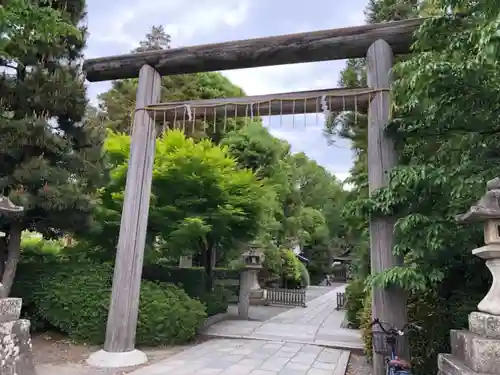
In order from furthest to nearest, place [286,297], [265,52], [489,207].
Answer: [286,297] < [265,52] < [489,207]

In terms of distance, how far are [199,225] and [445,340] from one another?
4968mm

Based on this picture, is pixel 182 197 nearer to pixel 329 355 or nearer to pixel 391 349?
pixel 329 355

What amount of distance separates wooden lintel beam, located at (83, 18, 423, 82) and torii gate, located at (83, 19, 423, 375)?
1cm

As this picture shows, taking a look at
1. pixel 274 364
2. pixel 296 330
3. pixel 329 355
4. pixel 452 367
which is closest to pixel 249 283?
pixel 296 330

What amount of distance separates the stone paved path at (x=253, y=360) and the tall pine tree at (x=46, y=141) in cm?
314

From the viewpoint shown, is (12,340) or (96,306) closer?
(12,340)

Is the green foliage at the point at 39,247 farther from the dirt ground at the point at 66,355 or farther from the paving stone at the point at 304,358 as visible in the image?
the paving stone at the point at 304,358

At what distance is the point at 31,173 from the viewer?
21.6ft

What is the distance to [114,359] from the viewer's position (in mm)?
5719

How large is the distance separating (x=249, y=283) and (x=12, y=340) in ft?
27.6

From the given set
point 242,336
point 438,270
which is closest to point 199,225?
point 242,336

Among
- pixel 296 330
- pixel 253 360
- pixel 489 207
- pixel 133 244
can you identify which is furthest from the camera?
pixel 296 330

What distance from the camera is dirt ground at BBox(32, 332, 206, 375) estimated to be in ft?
18.0

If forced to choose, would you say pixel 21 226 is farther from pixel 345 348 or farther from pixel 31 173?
pixel 345 348
